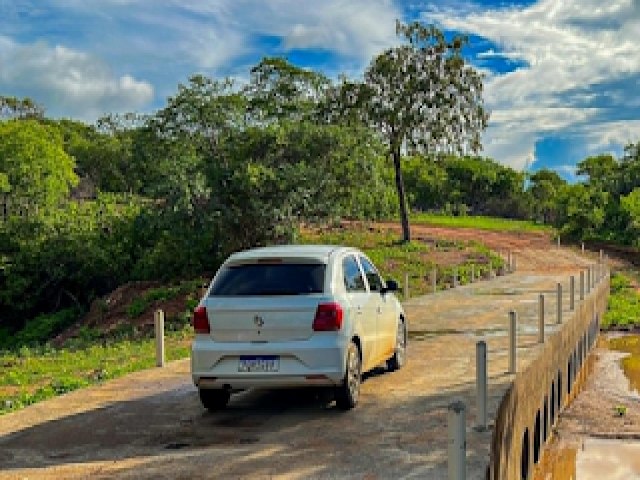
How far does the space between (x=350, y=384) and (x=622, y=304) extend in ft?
87.0

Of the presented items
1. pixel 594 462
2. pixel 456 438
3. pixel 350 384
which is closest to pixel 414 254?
pixel 594 462

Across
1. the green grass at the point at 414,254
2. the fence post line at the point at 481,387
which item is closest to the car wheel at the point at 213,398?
the fence post line at the point at 481,387

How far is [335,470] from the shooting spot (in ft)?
21.1

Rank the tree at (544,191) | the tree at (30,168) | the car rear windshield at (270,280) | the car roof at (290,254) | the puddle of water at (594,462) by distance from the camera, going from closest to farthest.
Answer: the car rear windshield at (270,280)
the car roof at (290,254)
the puddle of water at (594,462)
the tree at (30,168)
the tree at (544,191)

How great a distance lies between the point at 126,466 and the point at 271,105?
24.9 m

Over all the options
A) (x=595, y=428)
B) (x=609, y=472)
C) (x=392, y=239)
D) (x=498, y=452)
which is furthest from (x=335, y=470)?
(x=392, y=239)

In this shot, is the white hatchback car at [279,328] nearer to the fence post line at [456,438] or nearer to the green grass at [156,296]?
the fence post line at [456,438]

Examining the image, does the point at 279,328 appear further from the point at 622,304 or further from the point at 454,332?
the point at 622,304

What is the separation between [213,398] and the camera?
29.1 feet

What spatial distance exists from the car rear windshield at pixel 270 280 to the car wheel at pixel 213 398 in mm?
1108

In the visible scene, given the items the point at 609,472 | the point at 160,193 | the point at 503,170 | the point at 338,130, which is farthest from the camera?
the point at 503,170

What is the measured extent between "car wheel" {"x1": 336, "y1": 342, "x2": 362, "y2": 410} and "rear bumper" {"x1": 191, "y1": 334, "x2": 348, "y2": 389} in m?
0.19

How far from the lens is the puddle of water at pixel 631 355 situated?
19125mm

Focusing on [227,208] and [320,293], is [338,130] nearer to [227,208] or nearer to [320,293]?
[227,208]
